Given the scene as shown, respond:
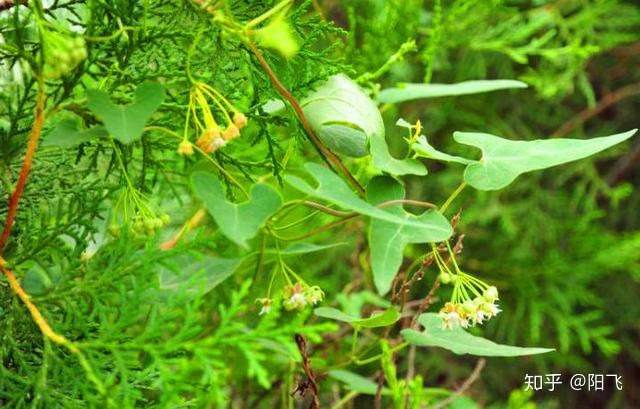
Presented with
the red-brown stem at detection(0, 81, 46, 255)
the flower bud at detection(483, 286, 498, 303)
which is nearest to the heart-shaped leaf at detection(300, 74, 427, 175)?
the flower bud at detection(483, 286, 498, 303)

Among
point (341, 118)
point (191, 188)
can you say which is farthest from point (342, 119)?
point (191, 188)

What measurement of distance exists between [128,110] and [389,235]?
0.56 ft

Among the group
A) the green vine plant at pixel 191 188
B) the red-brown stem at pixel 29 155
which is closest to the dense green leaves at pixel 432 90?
the green vine plant at pixel 191 188

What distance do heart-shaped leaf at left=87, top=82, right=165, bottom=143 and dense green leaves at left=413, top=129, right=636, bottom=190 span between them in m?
0.19

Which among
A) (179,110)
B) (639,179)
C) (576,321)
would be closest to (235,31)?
(179,110)

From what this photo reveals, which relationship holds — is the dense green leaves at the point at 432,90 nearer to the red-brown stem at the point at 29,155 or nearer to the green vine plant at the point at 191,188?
the green vine plant at the point at 191,188

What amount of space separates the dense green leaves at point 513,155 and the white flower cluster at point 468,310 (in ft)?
0.25

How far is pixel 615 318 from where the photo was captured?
2.08 m

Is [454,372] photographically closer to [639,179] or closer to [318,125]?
[639,179]

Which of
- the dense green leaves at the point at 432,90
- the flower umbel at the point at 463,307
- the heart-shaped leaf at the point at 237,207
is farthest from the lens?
the dense green leaves at the point at 432,90

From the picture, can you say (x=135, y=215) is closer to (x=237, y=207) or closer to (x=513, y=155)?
(x=237, y=207)

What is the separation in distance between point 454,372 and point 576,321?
0.35 metres

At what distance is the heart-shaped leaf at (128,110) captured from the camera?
1.48 feet

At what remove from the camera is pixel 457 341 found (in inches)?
23.8
